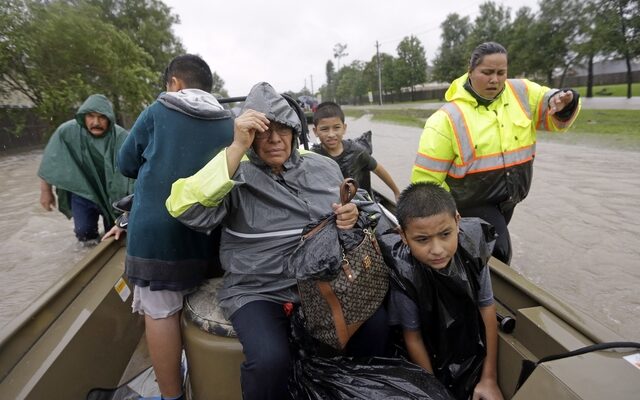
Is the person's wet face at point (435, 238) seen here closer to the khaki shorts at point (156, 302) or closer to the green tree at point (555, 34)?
the khaki shorts at point (156, 302)

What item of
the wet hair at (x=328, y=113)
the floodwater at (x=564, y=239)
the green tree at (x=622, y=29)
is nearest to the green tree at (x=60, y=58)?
the floodwater at (x=564, y=239)

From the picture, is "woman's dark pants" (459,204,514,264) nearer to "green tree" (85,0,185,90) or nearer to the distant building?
"green tree" (85,0,185,90)

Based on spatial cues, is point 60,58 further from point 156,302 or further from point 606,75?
point 606,75

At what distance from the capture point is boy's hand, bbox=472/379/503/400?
1.76 meters

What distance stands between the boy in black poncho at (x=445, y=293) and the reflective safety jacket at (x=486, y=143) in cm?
61

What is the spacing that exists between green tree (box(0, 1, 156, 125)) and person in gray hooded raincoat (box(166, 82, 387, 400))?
54.2ft

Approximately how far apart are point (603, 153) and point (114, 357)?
10.5 m

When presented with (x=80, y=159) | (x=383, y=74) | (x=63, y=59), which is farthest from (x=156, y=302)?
(x=383, y=74)

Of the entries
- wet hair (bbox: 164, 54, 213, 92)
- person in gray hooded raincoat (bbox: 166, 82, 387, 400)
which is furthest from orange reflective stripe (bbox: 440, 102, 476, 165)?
wet hair (bbox: 164, 54, 213, 92)

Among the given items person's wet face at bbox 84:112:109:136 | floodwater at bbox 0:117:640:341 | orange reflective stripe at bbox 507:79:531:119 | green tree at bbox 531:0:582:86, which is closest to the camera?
orange reflective stripe at bbox 507:79:531:119

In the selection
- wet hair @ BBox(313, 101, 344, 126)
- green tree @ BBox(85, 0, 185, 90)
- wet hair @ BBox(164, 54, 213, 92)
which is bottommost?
wet hair @ BBox(313, 101, 344, 126)

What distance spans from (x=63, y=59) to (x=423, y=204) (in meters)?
18.0

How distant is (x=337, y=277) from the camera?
1498mm

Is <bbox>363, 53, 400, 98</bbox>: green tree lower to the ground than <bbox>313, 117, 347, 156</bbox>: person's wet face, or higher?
higher
